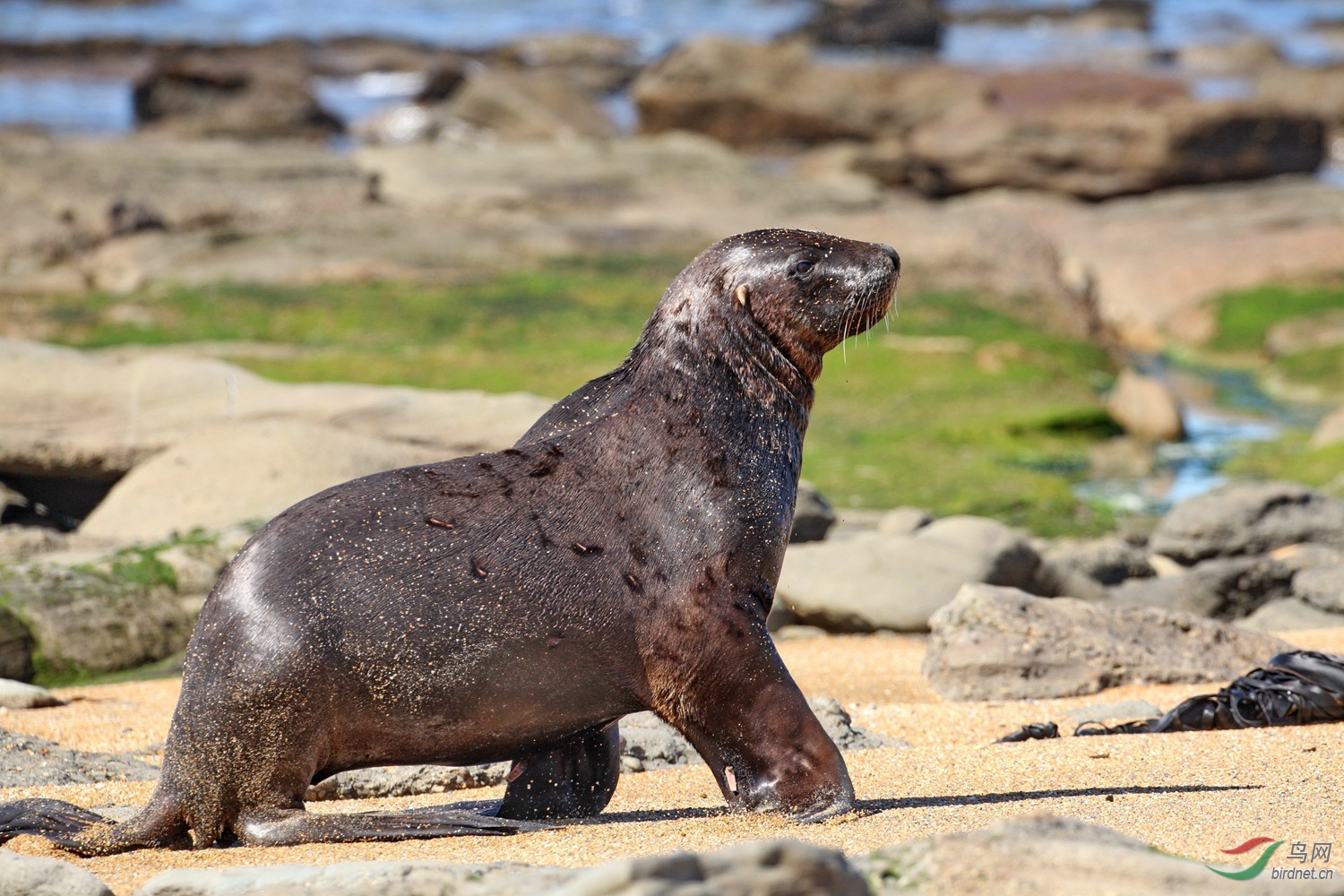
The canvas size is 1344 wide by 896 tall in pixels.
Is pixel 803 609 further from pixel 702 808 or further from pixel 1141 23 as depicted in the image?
pixel 1141 23

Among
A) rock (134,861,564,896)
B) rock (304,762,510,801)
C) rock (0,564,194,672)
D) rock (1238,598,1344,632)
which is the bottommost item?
rock (1238,598,1344,632)

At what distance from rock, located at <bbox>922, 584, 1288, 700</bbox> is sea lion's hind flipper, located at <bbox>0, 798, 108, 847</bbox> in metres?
4.53

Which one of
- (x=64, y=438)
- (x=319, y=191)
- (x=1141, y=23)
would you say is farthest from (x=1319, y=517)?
(x=1141, y=23)

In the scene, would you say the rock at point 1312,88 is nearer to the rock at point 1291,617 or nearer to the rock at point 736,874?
the rock at point 1291,617

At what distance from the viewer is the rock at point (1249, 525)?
12438mm

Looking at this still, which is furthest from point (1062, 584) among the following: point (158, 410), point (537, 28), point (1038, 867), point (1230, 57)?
point (537, 28)

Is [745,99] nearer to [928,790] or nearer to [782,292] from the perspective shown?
[782,292]

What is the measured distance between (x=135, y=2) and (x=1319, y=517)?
233 ft

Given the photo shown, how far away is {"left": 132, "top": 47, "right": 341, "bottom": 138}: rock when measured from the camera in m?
38.9

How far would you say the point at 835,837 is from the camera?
191 inches

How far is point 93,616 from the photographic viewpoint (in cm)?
1002

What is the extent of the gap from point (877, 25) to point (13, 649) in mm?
52503

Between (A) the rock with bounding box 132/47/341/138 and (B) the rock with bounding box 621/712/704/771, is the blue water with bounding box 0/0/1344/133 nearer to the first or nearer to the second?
(A) the rock with bounding box 132/47/341/138

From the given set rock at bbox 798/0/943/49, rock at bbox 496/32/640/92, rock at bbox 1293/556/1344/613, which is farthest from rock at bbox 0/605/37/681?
rock at bbox 798/0/943/49
